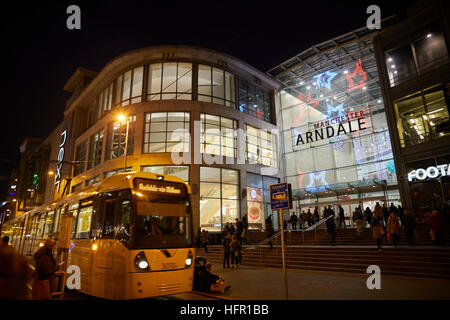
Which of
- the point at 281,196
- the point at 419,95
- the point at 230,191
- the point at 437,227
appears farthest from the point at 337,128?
the point at 281,196

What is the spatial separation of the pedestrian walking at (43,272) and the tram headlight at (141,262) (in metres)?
1.57

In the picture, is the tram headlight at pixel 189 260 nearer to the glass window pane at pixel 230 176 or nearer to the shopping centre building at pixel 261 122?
the shopping centre building at pixel 261 122

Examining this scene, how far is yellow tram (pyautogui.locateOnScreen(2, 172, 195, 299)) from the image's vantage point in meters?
6.32

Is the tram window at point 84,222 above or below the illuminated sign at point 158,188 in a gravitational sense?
below

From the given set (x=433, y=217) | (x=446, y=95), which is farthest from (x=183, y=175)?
(x=446, y=95)

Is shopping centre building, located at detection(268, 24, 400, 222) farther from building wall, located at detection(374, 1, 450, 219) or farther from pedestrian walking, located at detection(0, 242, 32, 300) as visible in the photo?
pedestrian walking, located at detection(0, 242, 32, 300)

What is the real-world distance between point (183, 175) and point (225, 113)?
7.61 metres

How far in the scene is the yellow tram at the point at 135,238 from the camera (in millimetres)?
6320

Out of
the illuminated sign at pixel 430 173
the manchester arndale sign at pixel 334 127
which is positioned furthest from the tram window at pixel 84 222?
the manchester arndale sign at pixel 334 127

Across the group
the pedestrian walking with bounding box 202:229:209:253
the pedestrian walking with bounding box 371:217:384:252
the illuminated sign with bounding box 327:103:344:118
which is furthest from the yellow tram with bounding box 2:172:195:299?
the illuminated sign with bounding box 327:103:344:118

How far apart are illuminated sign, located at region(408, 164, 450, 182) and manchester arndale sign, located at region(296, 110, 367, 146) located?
9154 millimetres

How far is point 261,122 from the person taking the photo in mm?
31141
